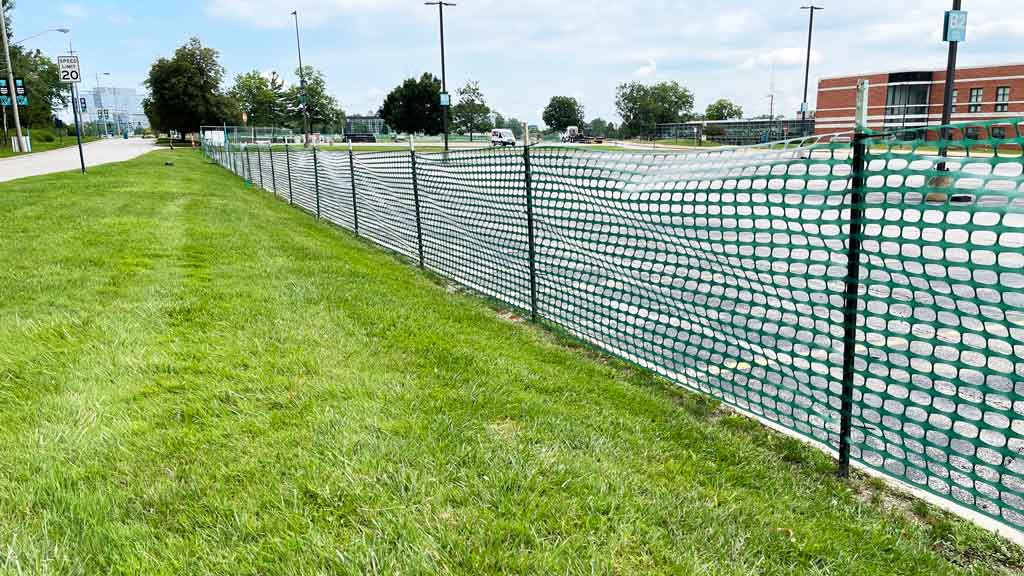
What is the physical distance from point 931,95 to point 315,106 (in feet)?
215

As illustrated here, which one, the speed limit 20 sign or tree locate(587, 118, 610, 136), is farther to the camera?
tree locate(587, 118, 610, 136)

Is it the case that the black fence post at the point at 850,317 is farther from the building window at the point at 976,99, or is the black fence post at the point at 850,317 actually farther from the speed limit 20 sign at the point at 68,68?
the building window at the point at 976,99

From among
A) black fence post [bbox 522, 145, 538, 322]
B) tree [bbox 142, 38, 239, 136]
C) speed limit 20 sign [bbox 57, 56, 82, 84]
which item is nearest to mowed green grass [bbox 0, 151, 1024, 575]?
black fence post [bbox 522, 145, 538, 322]

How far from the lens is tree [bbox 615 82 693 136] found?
107 meters

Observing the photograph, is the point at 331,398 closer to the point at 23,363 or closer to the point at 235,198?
the point at 23,363

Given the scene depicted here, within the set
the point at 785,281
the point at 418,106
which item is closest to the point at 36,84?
the point at 418,106

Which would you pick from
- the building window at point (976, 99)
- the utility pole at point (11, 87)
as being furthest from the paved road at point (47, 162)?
the building window at point (976, 99)

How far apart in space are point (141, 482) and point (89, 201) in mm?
10655

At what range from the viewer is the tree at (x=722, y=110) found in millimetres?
130500

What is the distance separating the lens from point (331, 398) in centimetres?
360

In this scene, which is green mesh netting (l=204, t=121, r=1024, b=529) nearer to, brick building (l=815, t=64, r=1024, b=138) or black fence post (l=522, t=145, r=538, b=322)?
black fence post (l=522, t=145, r=538, b=322)

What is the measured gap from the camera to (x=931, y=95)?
191 ft

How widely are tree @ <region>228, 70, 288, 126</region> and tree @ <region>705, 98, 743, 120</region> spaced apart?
7761 cm

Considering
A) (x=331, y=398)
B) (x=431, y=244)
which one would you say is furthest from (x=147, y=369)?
(x=431, y=244)
